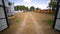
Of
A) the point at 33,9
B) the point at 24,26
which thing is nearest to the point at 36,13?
the point at 33,9

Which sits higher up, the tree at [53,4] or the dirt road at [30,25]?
the tree at [53,4]

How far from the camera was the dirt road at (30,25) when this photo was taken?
228 cm

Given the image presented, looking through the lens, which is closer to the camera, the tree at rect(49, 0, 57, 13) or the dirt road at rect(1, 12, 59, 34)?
the dirt road at rect(1, 12, 59, 34)

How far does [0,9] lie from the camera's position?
2.38m

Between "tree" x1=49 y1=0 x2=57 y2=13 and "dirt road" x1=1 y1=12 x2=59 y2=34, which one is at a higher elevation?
"tree" x1=49 y1=0 x2=57 y2=13

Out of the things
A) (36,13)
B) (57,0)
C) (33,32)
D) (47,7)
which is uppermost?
(57,0)

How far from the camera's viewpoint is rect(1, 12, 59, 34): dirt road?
228 cm

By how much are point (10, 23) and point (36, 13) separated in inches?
33.0

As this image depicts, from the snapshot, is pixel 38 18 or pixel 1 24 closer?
pixel 1 24

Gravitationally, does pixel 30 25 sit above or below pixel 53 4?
below

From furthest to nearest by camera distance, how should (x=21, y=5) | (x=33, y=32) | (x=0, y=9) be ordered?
Answer: (x=21, y=5), (x=0, y=9), (x=33, y=32)

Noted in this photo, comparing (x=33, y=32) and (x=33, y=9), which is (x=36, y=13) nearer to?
(x=33, y=9)

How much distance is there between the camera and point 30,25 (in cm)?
252

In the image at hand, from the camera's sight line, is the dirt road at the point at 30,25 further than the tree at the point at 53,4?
No
